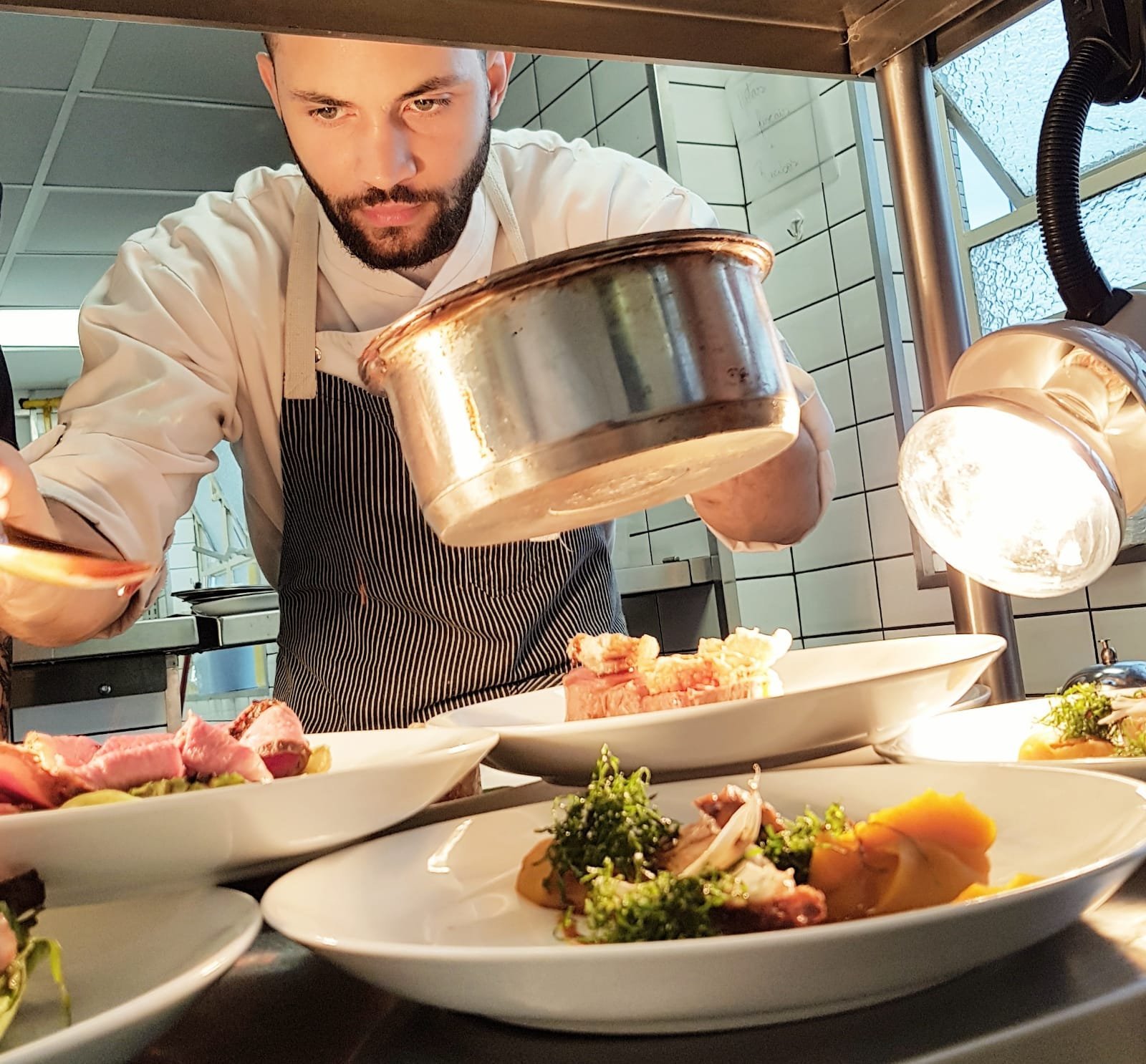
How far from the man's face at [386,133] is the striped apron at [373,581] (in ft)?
0.72

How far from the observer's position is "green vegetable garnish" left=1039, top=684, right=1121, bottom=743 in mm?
729

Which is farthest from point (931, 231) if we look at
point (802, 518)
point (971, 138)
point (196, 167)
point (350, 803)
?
point (196, 167)

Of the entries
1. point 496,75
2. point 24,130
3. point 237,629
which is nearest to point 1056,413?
point 496,75

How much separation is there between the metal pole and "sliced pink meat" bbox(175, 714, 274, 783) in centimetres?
58

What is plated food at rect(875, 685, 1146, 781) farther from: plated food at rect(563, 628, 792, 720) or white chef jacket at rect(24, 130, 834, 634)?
white chef jacket at rect(24, 130, 834, 634)

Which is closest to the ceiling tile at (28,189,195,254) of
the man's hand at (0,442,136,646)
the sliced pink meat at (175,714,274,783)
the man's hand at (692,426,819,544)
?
the man's hand at (0,442,136,646)

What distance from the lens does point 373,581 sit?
62.6 inches

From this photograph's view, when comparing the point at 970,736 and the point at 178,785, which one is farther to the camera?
the point at 970,736

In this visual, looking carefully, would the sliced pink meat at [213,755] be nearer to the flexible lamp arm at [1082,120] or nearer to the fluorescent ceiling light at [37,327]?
the flexible lamp arm at [1082,120]

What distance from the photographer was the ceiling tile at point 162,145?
381cm

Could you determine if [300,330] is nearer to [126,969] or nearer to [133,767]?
[133,767]

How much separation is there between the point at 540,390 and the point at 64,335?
6.29 meters

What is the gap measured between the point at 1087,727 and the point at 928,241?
394 mm

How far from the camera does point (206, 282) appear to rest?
156cm
